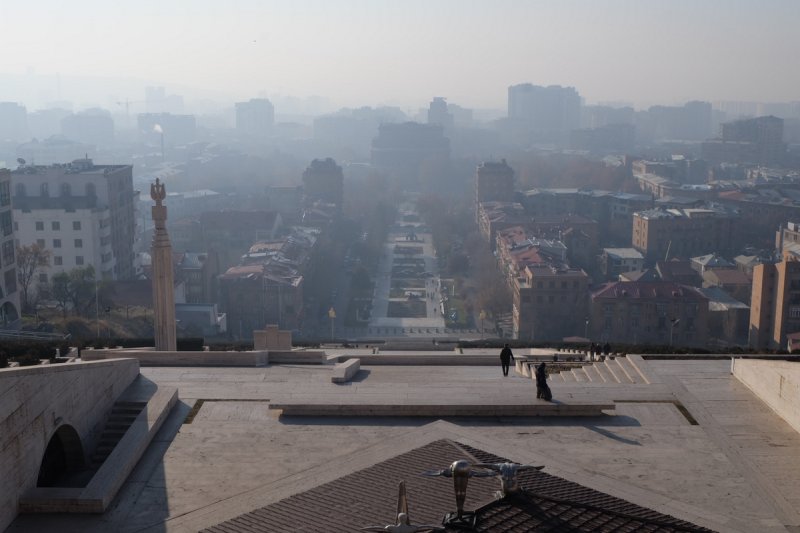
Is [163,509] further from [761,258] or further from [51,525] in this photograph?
[761,258]

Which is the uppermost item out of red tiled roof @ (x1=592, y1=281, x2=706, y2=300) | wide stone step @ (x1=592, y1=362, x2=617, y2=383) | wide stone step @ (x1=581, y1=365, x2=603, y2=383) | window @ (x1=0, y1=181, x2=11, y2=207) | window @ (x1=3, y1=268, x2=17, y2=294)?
window @ (x1=0, y1=181, x2=11, y2=207)

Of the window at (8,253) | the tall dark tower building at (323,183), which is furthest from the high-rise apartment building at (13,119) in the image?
the window at (8,253)

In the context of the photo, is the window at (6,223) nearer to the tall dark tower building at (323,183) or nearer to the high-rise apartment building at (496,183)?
the tall dark tower building at (323,183)

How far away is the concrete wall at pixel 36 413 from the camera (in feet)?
30.4

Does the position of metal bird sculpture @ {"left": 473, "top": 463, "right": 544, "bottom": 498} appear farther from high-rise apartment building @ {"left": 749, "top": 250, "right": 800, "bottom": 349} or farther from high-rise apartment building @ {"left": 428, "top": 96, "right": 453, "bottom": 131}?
high-rise apartment building @ {"left": 428, "top": 96, "right": 453, "bottom": 131}

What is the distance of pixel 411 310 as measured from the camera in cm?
4659

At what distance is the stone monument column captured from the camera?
16.6m

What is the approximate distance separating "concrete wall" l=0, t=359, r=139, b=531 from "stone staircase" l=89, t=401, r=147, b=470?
0.12 metres

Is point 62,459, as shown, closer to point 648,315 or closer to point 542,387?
point 542,387

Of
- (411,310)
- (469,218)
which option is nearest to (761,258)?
(411,310)

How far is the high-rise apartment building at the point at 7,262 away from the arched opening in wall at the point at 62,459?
1602 cm

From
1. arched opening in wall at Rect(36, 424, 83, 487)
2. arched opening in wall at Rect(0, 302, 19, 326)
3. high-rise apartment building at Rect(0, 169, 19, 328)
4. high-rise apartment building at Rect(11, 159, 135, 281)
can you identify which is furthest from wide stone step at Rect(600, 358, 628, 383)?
high-rise apartment building at Rect(11, 159, 135, 281)

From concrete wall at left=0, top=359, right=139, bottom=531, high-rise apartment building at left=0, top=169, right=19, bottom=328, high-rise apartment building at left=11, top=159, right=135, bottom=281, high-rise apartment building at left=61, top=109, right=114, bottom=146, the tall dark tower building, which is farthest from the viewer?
high-rise apartment building at left=61, top=109, right=114, bottom=146

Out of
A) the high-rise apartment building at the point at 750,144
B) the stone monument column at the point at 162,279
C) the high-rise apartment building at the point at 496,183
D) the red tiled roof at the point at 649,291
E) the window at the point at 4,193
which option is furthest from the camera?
the high-rise apartment building at the point at 750,144
